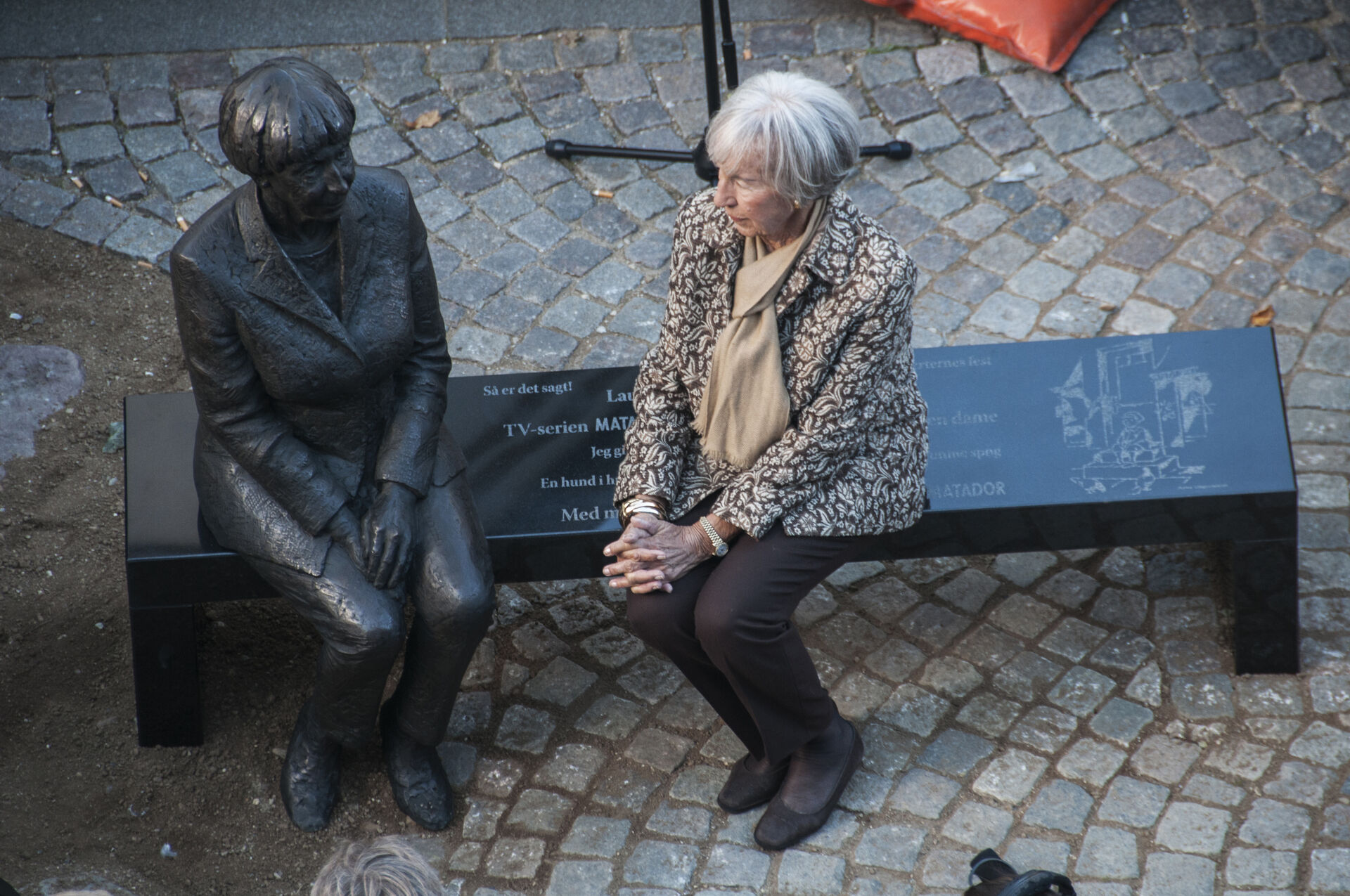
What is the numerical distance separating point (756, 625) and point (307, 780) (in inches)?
56.1

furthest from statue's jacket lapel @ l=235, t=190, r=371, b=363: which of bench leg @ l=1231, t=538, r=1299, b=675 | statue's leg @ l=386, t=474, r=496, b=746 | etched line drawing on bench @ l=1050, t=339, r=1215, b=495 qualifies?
bench leg @ l=1231, t=538, r=1299, b=675

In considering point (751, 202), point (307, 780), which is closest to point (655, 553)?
point (751, 202)

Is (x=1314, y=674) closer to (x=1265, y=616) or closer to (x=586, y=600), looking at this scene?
(x=1265, y=616)

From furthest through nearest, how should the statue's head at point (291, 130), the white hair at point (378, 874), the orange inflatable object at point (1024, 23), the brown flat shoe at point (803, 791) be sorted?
the orange inflatable object at point (1024, 23) < the brown flat shoe at point (803, 791) < the statue's head at point (291, 130) < the white hair at point (378, 874)

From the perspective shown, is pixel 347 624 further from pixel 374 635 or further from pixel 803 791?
pixel 803 791

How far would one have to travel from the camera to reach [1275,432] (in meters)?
4.12

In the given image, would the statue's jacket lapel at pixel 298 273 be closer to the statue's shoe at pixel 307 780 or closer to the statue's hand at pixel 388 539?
the statue's hand at pixel 388 539

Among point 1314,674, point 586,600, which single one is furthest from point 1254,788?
point 586,600

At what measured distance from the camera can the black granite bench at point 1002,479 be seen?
4.02 meters

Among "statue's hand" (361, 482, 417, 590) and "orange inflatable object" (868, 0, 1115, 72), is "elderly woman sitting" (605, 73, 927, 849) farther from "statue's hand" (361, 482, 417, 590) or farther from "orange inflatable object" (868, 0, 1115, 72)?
"orange inflatable object" (868, 0, 1115, 72)

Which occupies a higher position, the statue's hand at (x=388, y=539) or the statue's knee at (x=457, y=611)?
the statue's hand at (x=388, y=539)

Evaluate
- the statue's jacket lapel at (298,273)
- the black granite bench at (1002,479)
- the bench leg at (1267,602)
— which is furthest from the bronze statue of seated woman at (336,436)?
the bench leg at (1267,602)

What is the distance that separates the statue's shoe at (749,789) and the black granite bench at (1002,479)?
0.75 meters

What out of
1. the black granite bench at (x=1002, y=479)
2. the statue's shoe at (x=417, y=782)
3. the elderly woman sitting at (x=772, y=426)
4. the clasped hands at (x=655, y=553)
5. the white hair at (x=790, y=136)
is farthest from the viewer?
the black granite bench at (x=1002, y=479)
